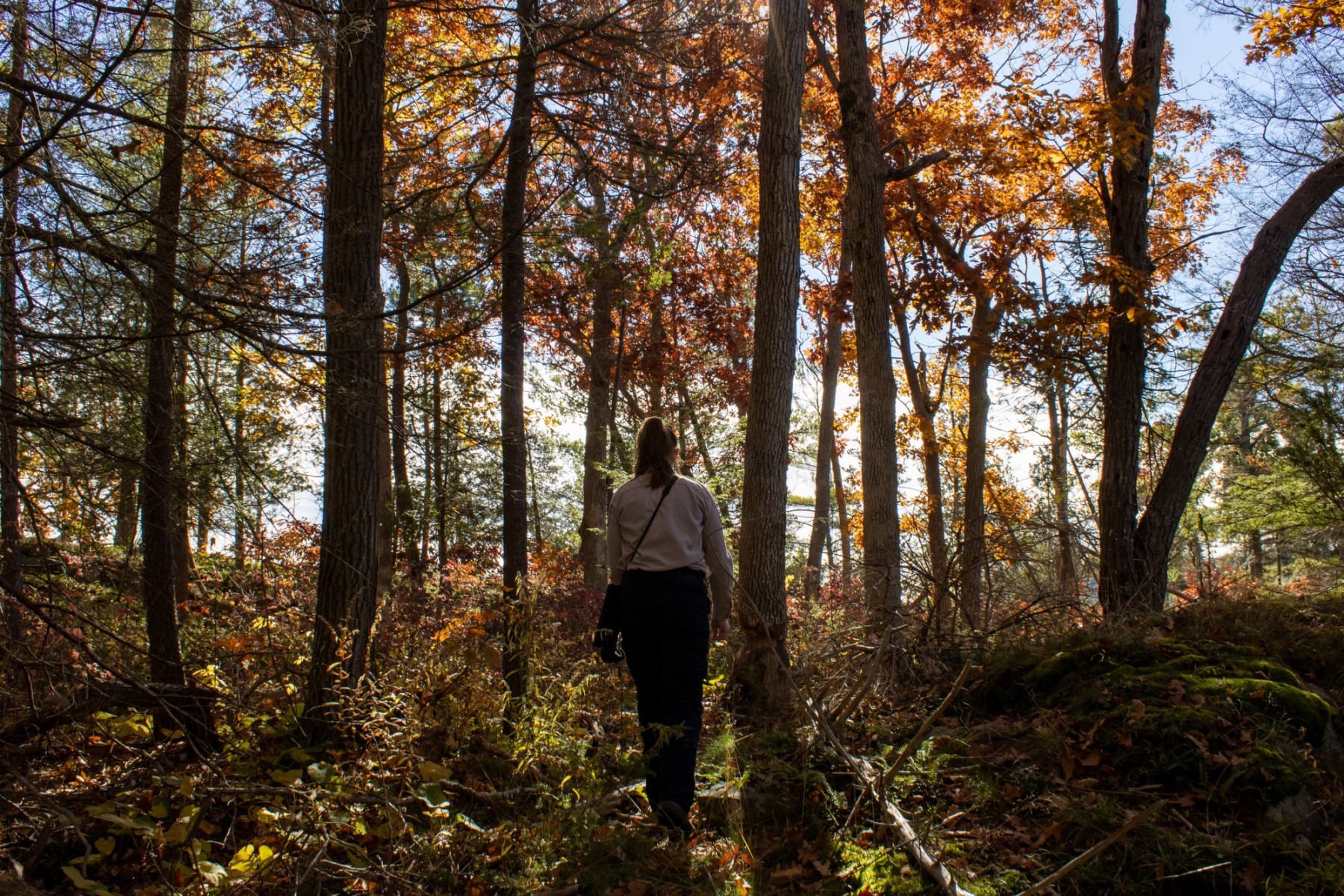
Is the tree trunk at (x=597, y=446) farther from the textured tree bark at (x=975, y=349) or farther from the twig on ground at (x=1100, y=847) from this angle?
the twig on ground at (x=1100, y=847)

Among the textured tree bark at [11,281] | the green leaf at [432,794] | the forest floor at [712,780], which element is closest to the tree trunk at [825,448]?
the forest floor at [712,780]

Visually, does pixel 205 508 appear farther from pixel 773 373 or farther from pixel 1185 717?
pixel 1185 717

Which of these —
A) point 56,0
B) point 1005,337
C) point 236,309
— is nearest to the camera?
point 56,0

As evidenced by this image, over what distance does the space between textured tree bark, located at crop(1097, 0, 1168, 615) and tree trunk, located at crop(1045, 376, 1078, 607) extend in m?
0.47

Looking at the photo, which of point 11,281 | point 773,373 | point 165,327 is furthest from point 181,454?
point 773,373

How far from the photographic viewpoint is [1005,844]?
150 inches

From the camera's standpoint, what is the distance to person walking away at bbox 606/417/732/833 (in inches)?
→ 176

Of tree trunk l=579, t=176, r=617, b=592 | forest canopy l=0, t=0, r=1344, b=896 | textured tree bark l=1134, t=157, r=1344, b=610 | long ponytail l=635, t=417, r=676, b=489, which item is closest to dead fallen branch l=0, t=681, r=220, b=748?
forest canopy l=0, t=0, r=1344, b=896

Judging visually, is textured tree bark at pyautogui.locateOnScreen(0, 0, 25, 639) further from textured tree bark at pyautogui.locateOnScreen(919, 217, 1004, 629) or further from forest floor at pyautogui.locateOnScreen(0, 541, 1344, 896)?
textured tree bark at pyautogui.locateOnScreen(919, 217, 1004, 629)

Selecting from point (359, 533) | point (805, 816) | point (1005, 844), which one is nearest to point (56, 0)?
point (359, 533)

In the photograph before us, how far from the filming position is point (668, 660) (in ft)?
15.3

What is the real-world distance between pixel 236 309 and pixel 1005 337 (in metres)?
9.24

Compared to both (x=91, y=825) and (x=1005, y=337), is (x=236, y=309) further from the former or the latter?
(x=1005, y=337)

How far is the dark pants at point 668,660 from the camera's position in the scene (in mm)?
4461
